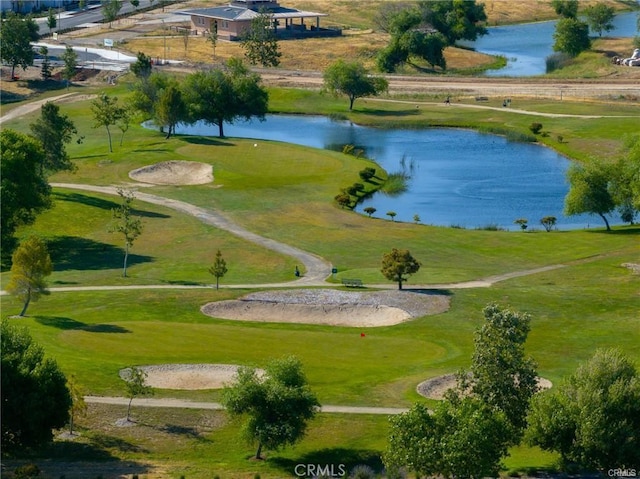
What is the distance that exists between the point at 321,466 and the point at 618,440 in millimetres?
14140

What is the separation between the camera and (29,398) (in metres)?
63.8

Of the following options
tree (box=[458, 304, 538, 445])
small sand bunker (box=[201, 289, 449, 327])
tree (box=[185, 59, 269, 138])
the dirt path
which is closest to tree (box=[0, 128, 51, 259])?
small sand bunker (box=[201, 289, 449, 327])

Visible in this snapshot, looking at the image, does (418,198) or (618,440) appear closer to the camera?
(618,440)

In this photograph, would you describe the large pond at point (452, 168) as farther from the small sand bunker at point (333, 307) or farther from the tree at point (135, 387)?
the tree at point (135, 387)

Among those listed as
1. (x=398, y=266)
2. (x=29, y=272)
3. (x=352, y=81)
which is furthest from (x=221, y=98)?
(x=29, y=272)

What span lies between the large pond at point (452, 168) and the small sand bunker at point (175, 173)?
20.8m

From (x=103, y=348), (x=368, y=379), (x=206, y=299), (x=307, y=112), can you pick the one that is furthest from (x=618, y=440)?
(x=307, y=112)

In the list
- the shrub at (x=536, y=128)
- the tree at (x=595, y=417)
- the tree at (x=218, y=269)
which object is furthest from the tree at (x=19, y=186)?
the shrub at (x=536, y=128)

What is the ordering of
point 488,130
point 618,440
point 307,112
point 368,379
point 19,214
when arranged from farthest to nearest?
point 307,112 < point 488,130 < point 19,214 < point 368,379 < point 618,440

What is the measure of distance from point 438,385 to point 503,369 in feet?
35.0

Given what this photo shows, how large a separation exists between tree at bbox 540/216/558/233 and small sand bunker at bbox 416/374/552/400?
52.1 meters

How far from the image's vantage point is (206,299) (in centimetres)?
9525

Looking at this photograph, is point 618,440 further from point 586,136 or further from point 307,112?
point 307,112

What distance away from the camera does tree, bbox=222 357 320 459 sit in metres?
62.9
